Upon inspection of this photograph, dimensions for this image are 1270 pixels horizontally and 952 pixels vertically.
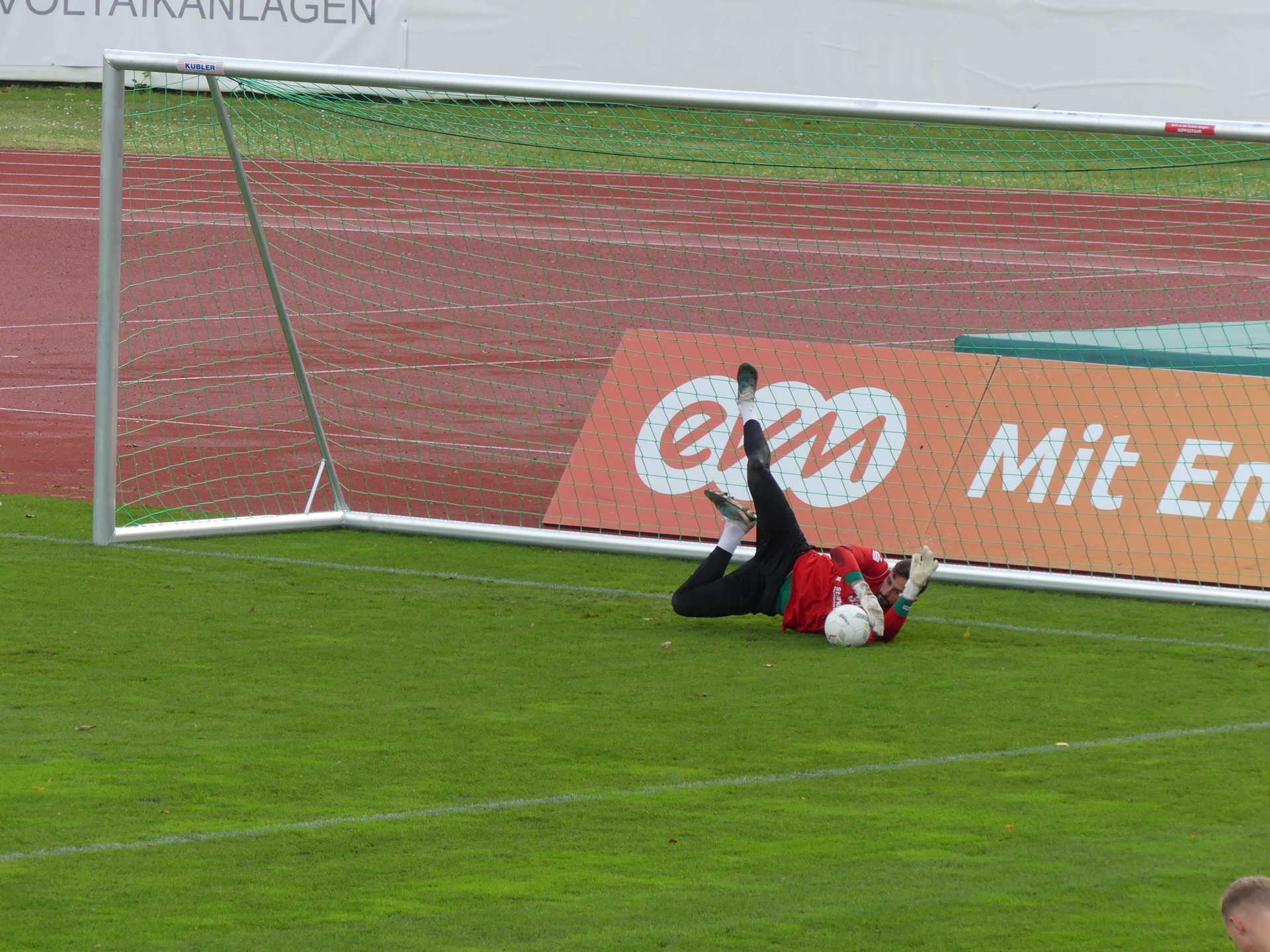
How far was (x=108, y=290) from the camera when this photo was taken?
9562mm

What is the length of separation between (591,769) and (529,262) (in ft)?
37.1

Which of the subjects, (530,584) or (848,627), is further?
(530,584)

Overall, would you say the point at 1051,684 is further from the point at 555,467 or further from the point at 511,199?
the point at 511,199

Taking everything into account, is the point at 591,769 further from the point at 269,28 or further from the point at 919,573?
the point at 269,28

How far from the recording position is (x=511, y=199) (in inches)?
624

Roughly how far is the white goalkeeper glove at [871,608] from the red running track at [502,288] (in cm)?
337

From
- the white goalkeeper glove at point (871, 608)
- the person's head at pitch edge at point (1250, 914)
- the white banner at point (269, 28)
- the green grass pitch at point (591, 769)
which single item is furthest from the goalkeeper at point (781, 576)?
the white banner at point (269, 28)

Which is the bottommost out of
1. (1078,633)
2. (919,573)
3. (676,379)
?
(1078,633)

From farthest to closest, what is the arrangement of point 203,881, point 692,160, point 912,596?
point 692,160
point 912,596
point 203,881

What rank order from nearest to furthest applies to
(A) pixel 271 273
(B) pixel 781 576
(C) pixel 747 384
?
(B) pixel 781 576 < (C) pixel 747 384 < (A) pixel 271 273

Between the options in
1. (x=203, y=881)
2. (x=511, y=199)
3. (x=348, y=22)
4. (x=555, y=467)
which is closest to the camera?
(x=203, y=881)

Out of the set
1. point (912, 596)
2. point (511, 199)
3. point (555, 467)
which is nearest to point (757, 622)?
point (912, 596)

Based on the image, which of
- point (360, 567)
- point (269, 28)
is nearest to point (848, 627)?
point (360, 567)

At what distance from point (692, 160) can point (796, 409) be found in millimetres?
1600
